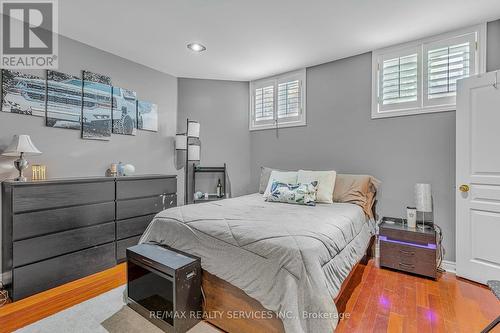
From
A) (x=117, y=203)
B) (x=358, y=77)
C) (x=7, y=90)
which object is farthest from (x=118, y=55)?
(x=358, y=77)

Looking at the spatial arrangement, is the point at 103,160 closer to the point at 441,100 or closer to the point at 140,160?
the point at 140,160

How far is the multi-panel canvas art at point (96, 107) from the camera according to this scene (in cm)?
296

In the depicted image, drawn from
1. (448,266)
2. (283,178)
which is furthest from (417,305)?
(283,178)

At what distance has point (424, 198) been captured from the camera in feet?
8.52

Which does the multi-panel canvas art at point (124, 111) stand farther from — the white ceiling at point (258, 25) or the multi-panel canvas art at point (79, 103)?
the white ceiling at point (258, 25)

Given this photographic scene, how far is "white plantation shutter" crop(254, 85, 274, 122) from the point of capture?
415 cm

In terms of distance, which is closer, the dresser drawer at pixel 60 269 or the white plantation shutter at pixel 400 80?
the dresser drawer at pixel 60 269

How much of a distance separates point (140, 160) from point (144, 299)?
2.17 metres

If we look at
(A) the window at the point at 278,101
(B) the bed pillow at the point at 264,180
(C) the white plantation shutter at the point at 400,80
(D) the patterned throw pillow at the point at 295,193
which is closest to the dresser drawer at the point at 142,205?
(B) the bed pillow at the point at 264,180

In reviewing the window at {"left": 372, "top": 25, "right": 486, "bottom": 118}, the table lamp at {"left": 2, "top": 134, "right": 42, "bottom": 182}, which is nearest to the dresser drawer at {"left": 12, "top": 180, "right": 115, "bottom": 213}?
the table lamp at {"left": 2, "top": 134, "right": 42, "bottom": 182}

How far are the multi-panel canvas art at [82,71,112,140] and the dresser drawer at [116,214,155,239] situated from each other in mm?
1135

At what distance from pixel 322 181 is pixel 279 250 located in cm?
170

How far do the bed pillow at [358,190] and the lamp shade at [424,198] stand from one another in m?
0.47

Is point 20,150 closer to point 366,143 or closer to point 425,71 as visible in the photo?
point 366,143
